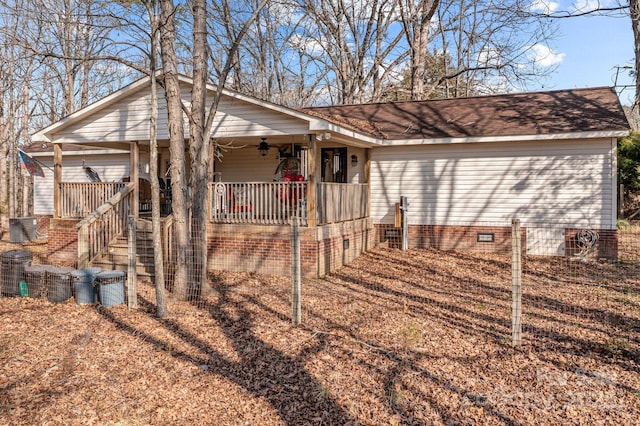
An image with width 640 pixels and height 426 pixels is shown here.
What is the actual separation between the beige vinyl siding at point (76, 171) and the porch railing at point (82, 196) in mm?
5499

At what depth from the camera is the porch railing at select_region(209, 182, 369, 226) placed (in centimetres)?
980

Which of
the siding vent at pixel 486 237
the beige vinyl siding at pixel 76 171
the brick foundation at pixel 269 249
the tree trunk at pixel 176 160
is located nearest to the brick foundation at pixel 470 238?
the siding vent at pixel 486 237

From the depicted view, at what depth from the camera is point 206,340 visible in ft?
18.9

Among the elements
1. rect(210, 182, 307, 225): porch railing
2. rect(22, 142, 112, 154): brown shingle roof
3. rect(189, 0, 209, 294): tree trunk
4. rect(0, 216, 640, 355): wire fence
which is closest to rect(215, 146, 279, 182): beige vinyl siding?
rect(210, 182, 307, 225): porch railing

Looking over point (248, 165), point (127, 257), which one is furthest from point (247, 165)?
point (127, 257)

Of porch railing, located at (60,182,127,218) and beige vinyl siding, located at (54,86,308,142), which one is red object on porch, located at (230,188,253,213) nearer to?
beige vinyl siding, located at (54,86,308,142)

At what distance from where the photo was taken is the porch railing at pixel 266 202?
9.80 m

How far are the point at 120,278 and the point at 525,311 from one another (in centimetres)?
599

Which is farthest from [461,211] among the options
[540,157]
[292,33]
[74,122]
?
[292,33]

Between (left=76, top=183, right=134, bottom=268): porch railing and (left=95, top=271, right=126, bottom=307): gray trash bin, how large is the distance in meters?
2.65

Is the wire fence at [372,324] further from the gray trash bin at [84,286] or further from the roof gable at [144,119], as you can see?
the roof gable at [144,119]

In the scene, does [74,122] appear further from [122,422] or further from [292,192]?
[122,422]

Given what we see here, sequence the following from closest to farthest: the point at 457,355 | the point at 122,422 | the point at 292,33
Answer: the point at 122,422, the point at 457,355, the point at 292,33

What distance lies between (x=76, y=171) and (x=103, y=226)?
840 cm
